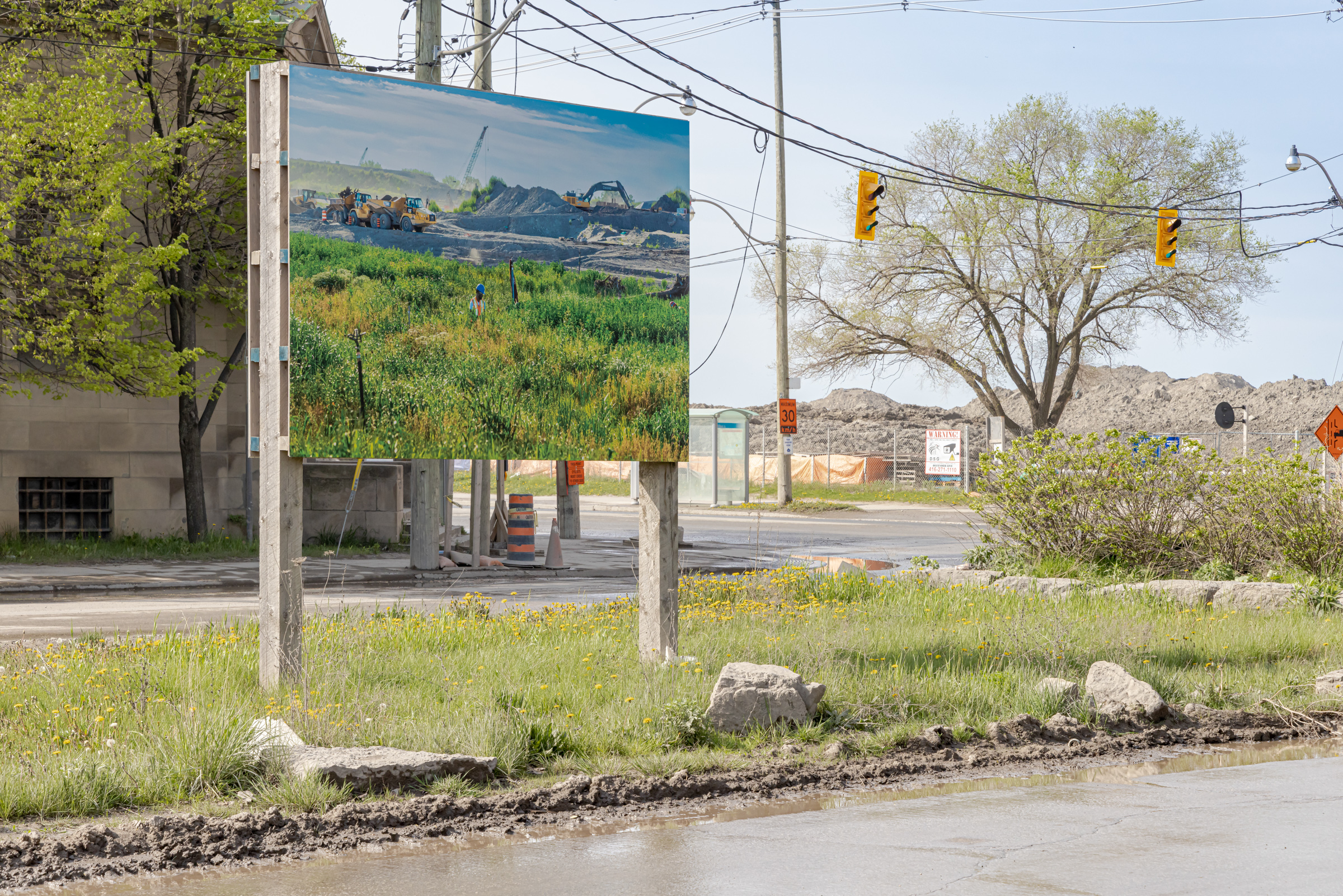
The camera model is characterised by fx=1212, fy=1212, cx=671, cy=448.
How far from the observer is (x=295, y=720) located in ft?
21.3

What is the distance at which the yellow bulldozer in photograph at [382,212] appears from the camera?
786 centimetres

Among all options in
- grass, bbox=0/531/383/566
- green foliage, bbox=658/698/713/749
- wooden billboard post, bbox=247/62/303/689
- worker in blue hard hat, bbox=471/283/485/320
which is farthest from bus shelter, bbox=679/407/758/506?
green foliage, bbox=658/698/713/749

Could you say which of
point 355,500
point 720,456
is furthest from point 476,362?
point 720,456

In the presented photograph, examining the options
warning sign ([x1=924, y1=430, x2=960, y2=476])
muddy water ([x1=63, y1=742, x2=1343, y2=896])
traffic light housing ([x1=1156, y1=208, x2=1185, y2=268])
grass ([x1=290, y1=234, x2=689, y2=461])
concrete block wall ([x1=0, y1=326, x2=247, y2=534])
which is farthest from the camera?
warning sign ([x1=924, y1=430, x2=960, y2=476])

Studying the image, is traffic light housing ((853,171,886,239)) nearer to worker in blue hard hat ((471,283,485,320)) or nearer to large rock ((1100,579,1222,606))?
→ large rock ((1100,579,1222,606))

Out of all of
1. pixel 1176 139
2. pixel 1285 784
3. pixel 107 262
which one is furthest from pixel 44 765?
pixel 1176 139

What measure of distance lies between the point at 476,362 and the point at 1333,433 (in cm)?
1615

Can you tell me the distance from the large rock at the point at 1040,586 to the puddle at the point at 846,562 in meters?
4.44

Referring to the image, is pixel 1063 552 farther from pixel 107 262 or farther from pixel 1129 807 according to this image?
pixel 107 262

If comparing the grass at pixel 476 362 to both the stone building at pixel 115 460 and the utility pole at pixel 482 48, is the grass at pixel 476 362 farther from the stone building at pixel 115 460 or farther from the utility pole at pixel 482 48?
the stone building at pixel 115 460

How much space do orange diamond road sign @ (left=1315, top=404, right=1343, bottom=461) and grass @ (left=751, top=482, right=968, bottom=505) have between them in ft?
62.1

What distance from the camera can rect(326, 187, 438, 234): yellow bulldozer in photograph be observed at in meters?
7.86

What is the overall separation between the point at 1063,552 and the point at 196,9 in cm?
1605

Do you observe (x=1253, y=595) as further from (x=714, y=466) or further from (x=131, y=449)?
(x=714, y=466)
